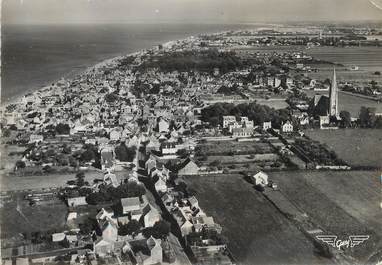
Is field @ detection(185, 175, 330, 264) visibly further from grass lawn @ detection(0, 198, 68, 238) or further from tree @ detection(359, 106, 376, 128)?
tree @ detection(359, 106, 376, 128)

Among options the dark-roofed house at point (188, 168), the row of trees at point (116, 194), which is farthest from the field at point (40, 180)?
the dark-roofed house at point (188, 168)

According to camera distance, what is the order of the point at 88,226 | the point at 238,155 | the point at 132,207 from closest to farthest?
the point at 88,226
the point at 132,207
the point at 238,155

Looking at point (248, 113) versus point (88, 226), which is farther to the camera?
point (248, 113)

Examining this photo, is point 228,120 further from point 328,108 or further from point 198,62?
point 198,62

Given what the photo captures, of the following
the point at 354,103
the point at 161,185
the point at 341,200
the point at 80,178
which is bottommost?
the point at 341,200

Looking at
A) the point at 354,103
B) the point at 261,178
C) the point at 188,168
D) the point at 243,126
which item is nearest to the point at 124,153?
the point at 188,168

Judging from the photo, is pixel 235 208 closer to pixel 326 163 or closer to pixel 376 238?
pixel 376 238

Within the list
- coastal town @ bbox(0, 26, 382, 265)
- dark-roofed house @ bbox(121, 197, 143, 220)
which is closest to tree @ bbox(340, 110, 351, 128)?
coastal town @ bbox(0, 26, 382, 265)
